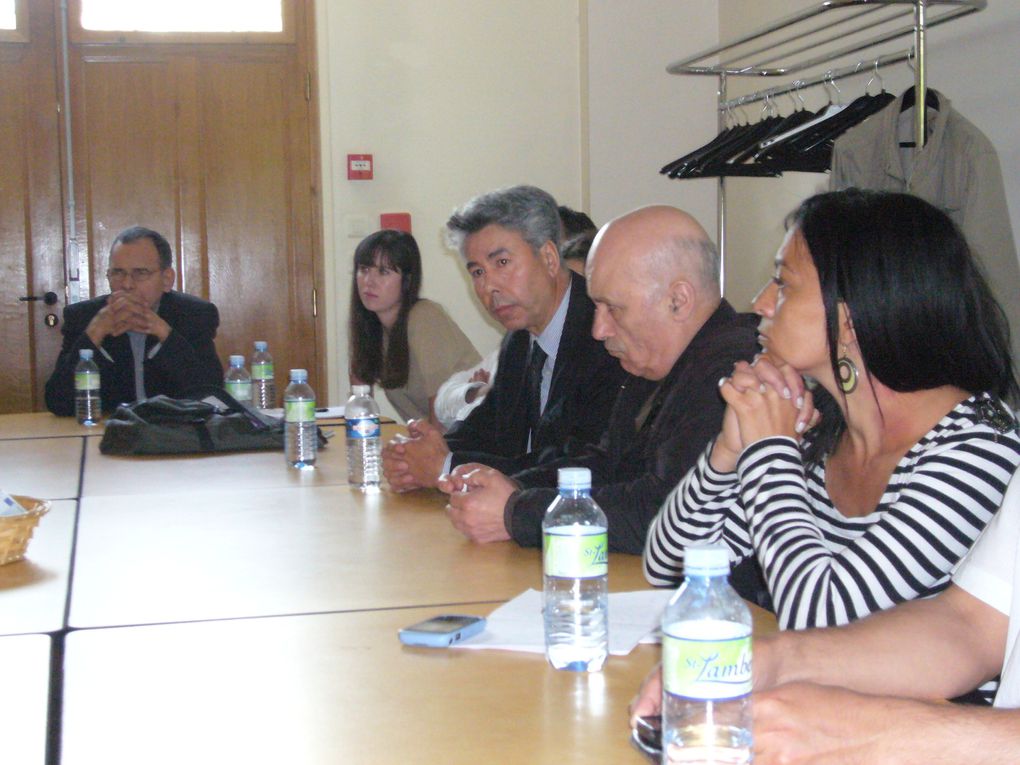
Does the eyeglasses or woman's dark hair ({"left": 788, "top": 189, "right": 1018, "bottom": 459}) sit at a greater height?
the eyeglasses

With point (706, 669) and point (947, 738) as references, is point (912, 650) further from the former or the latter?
point (706, 669)

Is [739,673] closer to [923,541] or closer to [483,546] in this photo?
[923,541]

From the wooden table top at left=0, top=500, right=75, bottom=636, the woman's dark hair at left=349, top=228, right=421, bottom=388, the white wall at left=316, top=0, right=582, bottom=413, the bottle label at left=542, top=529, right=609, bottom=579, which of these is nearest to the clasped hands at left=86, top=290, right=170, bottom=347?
the woman's dark hair at left=349, top=228, right=421, bottom=388

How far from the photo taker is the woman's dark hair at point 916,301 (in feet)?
4.73

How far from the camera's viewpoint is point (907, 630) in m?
1.20

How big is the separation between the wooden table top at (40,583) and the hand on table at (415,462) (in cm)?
66

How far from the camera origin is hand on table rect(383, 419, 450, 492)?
7.93 ft

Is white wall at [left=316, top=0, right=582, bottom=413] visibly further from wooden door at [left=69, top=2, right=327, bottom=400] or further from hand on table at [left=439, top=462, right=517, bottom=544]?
hand on table at [left=439, top=462, right=517, bottom=544]

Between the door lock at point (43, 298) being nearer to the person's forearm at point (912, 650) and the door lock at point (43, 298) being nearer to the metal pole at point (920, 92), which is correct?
the metal pole at point (920, 92)

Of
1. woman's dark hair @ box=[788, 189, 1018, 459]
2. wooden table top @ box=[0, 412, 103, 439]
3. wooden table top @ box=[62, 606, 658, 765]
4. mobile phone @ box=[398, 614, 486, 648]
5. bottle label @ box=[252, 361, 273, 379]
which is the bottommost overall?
wooden table top @ box=[0, 412, 103, 439]

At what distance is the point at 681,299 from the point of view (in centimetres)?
200

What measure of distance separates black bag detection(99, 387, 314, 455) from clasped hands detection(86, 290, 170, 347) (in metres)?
1.00

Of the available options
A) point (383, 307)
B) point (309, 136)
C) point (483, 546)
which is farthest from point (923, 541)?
point (309, 136)

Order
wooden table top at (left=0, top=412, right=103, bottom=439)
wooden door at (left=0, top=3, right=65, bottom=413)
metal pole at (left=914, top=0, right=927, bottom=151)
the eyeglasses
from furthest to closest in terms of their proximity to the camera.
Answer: wooden door at (left=0, top=3, right=65, bottom=413) < the eyeglasses < wooden table top at (left=0, top=412, right=103, bottom=439) < metal pole at (left=914, top=0, right=927, bottom=151)
